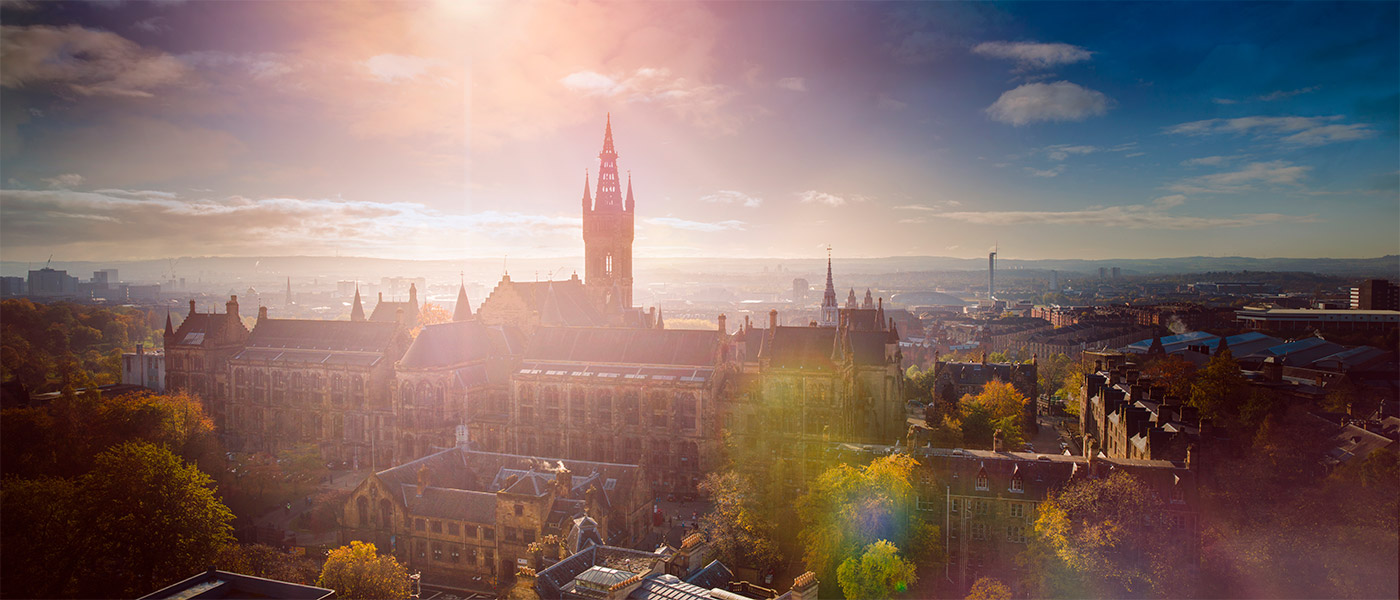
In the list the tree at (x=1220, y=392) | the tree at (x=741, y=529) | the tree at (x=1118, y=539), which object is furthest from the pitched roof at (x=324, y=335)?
the tree at (x=1220, y=392)

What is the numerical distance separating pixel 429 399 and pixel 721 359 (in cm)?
2496

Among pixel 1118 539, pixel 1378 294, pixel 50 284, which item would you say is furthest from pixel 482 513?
pixel 50 284

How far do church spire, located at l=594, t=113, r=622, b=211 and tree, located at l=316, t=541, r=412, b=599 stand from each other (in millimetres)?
65096

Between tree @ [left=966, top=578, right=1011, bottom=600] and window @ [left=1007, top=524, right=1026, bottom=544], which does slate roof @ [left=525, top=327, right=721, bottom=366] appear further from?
tree @ [left=966, top=578, right=1011, bottom=600]

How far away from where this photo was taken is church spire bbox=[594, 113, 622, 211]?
9219 centimetres

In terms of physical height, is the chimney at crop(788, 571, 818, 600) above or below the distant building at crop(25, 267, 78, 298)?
below

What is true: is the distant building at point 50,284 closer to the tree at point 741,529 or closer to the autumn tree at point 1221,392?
the tree at point 741,529

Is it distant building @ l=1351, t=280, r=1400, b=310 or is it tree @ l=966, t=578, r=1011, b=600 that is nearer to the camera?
tree @ l=966, t=578, r=1011, b=600

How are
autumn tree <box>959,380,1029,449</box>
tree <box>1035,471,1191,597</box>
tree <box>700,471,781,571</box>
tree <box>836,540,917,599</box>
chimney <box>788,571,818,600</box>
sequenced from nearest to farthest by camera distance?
chimney <box>788,571,818,600</box> < tree <box>1035,471,1191,597</box> < tree <box>836,540,917,599</box> < tree <box>700,471,781,571</box> < autumn tree <box>959,380,1029,449</box>

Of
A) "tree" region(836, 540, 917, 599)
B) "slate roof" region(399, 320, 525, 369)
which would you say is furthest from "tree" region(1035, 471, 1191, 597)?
"slate roof" region(399, 320, 525, 369)

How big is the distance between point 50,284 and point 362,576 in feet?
346

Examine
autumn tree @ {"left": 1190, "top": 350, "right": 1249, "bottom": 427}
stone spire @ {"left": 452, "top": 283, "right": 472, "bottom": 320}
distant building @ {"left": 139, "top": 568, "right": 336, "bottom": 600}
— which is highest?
stone spire @ {"left": 452, "top": 283, "right": 472, "bottom": 320}

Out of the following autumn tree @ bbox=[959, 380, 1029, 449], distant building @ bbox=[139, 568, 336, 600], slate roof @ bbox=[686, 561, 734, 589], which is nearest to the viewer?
distant building @ bbox=[139, 568, 336, 600]

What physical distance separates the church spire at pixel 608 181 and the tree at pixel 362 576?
65.1 m
